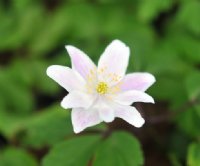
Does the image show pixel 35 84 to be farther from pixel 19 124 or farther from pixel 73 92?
pixel 73 92

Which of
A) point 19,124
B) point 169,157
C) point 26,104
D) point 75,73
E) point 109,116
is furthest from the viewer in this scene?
point 26,104

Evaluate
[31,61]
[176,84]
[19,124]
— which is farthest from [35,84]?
[176,84]

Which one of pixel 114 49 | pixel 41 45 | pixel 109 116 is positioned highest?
pixel 114 49

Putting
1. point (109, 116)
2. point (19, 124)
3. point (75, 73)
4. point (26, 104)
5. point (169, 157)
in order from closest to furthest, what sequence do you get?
point (109, 116)
point (75, 73)
point (169, 157)
point (19, 124)
point (26, 104)

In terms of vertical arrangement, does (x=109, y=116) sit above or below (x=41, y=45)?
above

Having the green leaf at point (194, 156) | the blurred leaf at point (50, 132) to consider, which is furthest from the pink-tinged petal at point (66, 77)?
the green leaf at point (194, 156)

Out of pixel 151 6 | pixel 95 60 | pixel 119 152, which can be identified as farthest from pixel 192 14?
pixel 119 152

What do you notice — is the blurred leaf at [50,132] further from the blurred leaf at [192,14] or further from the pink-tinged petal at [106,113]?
the blurred leaf at [192,14]

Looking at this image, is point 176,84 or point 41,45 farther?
point 41,45
